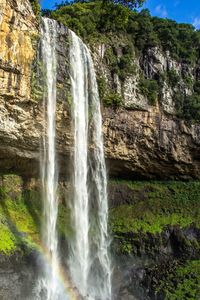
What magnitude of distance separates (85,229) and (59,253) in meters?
1.71

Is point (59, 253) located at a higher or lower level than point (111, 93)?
lower

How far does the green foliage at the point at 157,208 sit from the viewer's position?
74.6ft

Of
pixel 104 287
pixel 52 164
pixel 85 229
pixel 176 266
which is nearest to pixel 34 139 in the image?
pixel 52 164

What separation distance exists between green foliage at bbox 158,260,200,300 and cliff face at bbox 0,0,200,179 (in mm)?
6441

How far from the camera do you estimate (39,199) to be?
71.9 ft

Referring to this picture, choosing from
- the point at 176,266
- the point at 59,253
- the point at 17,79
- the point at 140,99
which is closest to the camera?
the point at 17,79

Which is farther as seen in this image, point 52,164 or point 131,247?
point 131,247

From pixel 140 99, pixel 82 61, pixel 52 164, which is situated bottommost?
pixel 52 164

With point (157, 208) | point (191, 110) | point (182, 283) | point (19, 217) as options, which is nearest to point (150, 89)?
point (191, 110)

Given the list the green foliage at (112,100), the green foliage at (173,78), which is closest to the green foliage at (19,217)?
the green foliage at (112,100)

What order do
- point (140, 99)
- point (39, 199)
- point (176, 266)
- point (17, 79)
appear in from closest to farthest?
point (17, 79) < point (176, 266) < point (39, 199) < point (140, 99)

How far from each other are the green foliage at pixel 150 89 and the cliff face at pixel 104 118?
33cm

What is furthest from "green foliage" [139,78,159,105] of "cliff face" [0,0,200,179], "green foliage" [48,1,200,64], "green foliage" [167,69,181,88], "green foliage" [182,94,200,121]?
"green foliage" [48,1,200,64]

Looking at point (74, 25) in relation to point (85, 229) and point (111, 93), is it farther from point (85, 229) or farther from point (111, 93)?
point (85, 229)
